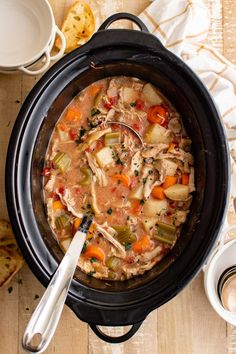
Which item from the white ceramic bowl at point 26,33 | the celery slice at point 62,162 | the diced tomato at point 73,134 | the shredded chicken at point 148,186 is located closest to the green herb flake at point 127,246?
the shredded chicken at point 148,186

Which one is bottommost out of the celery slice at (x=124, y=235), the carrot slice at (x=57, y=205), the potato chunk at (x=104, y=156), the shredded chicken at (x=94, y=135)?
the celery slice at (x=124, y=235)

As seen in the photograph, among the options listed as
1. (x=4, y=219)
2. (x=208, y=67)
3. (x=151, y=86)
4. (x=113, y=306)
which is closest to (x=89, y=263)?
(x=113, y=306)

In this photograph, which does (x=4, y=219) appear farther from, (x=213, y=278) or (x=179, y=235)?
(x=213, y=278)

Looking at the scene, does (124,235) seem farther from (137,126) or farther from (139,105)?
(139,105)

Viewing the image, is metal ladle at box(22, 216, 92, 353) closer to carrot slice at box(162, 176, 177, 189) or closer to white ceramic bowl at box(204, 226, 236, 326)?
carrot slice at box(162, 176, 177, 189)

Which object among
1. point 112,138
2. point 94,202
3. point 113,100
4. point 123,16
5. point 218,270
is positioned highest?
point 123,16

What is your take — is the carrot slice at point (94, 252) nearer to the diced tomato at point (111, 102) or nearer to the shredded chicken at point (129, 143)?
the shredded chicken at point (129, 143)

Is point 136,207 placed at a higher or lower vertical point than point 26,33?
lower

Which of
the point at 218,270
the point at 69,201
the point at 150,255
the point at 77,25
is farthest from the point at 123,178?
the point at 77,25
